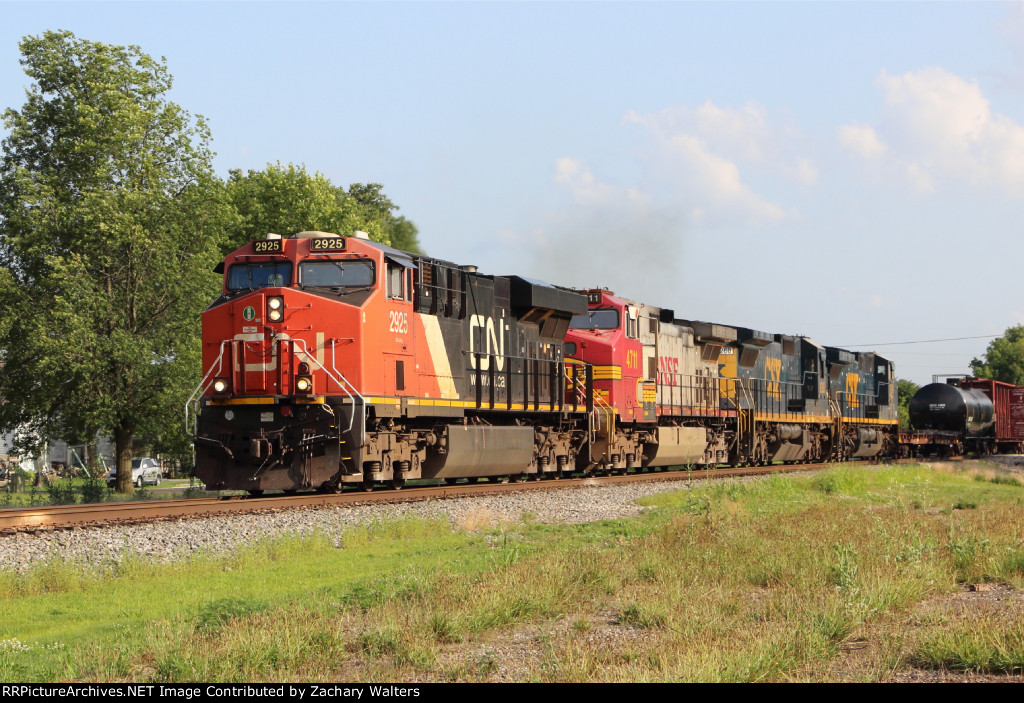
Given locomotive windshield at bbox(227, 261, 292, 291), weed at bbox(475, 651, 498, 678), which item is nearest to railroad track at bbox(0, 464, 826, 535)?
locomotive windshield at bbox(227, 261, 292, 291)

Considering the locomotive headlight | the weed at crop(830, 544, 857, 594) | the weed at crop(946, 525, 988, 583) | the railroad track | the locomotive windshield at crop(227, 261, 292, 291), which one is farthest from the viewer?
the locomotive windshield at crop(227, 261, 292, 291)

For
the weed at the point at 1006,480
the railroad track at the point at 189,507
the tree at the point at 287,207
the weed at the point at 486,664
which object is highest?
the tree at the point at 287,207

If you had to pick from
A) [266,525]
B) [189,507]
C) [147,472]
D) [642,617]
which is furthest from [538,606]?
[147,472]

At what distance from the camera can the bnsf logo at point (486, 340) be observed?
19.8m

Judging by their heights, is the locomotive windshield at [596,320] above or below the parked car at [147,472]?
above

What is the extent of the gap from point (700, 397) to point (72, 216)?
58.6ft

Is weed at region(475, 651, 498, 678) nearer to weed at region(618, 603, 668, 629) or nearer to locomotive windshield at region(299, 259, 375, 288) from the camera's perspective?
weed at region(618, 603, 668, 629)

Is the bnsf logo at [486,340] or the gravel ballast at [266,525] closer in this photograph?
the gravel ballast at [266,525]

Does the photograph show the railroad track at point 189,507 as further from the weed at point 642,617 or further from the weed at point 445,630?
the weed at point 642,617

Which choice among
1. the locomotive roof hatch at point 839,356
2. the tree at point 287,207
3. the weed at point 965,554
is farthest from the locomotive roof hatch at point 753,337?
the weed at point 965,554

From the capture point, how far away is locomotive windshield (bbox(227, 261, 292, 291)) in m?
17.1

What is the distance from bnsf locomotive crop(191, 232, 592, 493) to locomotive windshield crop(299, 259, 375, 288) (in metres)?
0.02
